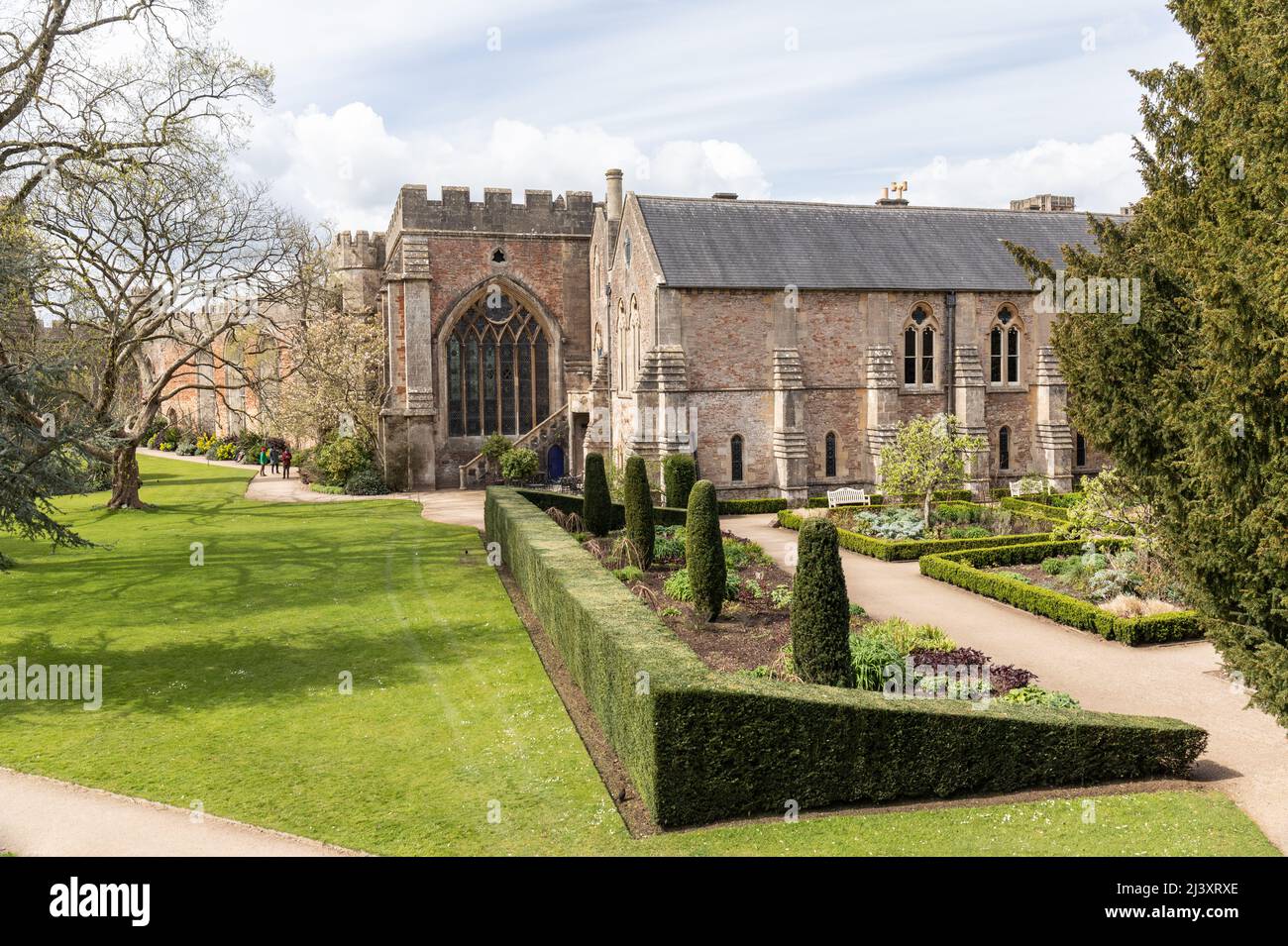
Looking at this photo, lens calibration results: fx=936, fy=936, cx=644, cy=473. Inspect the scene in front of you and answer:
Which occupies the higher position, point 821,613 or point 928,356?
point 928,356

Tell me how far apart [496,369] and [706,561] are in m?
25.2

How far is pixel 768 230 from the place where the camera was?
33844 millimetres

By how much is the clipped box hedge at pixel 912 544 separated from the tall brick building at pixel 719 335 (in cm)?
704

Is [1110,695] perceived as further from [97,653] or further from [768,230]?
[768,230]

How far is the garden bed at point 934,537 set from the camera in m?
23.5

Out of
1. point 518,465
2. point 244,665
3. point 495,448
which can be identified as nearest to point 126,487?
point 495,448

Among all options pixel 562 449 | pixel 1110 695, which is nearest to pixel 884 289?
pixel 562 449

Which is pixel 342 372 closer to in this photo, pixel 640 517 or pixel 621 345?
pixel 621 345

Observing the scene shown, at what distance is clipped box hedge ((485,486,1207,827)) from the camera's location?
976 cm

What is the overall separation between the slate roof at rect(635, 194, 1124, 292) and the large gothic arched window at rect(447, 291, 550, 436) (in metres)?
9.62

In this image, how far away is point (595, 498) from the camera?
26031 millimetres

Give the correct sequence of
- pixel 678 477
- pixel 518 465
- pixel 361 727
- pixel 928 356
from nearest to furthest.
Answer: pixel 361 727
pixel 678 477
pixel 928 356
pixel 518 465

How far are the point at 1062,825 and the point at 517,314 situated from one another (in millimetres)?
33912

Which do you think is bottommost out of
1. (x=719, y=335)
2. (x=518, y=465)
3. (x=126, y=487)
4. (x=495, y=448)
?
(x=126, y=487)
